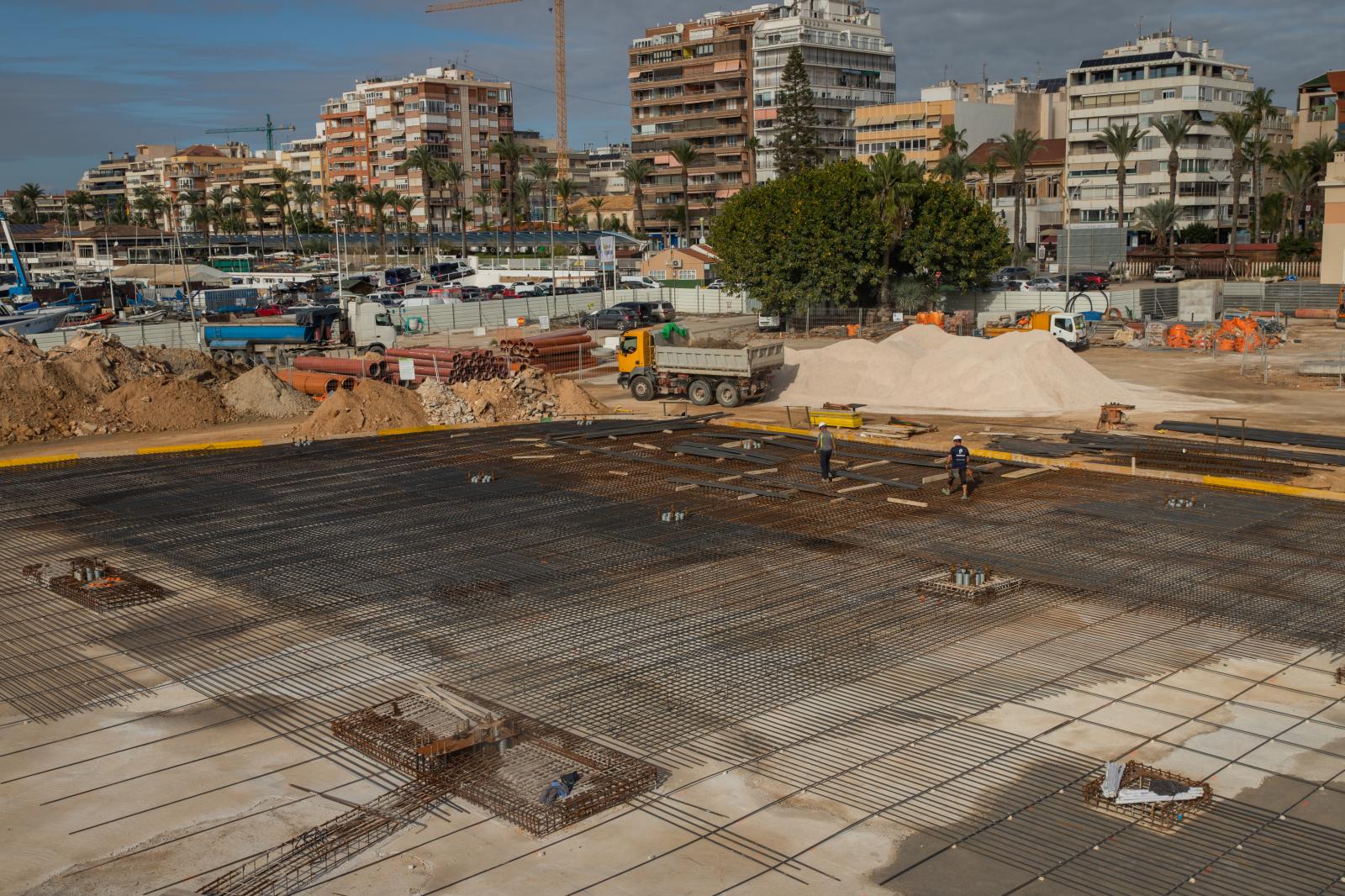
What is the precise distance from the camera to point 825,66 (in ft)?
463

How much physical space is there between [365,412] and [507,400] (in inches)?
176

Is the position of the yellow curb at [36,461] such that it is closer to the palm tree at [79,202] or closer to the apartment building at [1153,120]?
Answer: the apartment building at [1153,120]

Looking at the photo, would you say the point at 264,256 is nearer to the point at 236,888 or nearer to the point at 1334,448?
the point at 1334,448

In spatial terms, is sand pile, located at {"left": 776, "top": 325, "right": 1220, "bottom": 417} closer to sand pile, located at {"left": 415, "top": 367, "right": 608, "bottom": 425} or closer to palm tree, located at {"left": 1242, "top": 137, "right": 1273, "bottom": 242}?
sand pile, located at {"left": 415, "top": 367, "right": 608, "bottom": 425}

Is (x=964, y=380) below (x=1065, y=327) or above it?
below

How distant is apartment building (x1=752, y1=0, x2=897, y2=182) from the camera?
139750mm

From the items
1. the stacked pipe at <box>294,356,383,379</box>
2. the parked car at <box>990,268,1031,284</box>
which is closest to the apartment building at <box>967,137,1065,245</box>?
the parked car at <box>990,268,1031,284</box>

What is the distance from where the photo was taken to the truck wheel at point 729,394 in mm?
37750

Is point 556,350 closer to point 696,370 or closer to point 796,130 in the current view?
point 696,370

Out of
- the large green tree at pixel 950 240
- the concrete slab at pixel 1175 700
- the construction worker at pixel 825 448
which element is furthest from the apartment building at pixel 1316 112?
the concrete slab at pixel 1175 700

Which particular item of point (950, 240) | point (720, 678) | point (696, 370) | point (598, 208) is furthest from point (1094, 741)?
point (598, 208)

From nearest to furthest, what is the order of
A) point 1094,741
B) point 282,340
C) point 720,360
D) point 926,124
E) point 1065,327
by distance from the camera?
point 1094,741 < point 720,360 < point 282,340 < point 1065,327 < point 926,124

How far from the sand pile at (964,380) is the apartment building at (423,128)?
138 meters

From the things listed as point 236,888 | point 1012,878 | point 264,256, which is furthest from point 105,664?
point 264,256
